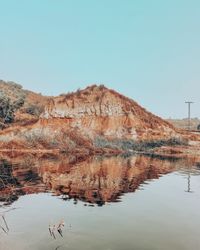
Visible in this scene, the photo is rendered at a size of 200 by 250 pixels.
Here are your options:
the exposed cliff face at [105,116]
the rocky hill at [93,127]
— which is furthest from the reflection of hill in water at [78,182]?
the exposed cliff face at [105,116]

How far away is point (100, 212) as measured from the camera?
2597cm

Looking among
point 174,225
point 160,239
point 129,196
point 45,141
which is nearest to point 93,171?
point 129,196

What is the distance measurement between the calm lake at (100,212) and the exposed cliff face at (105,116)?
53750mm

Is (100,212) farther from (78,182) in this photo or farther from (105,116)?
(105,116)

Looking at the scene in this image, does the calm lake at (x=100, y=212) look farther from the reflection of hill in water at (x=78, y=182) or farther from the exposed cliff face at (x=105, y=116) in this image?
the exposed cliff face at (x=105, y=116)

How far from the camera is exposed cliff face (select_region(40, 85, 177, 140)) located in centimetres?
9988

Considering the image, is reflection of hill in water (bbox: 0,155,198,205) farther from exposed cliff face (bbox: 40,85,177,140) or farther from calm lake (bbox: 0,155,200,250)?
exposed cliff face (bbox: 40,85,177,140)

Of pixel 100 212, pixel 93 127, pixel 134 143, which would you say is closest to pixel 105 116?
pixel 93 127

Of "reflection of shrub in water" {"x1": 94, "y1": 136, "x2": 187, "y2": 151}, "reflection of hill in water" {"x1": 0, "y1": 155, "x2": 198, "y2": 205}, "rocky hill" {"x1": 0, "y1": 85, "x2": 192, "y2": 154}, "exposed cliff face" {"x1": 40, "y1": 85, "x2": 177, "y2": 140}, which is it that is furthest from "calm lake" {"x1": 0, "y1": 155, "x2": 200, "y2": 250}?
"exposed cliff face" {"x1": 40, "y1": 85, "x2": 177, "y2": 140}

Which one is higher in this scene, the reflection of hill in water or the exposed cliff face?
the exposed cliff face

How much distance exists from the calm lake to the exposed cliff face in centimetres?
5375

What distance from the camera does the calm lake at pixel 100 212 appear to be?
19109 millimetres

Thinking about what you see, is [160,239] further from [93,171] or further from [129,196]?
[93,171]

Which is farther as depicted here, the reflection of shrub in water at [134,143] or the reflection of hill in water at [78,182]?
the reflection of shrub in water at [134,143]
